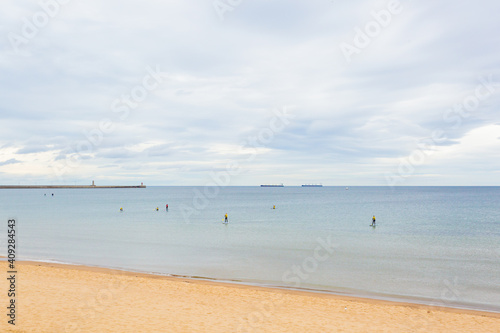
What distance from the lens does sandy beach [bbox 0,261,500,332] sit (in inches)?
489

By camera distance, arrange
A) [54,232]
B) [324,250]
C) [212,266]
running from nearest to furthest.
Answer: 1. [212,266]
2. [324,250]
3. [54,232]

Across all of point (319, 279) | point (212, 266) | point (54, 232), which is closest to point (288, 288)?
point (319, 279)

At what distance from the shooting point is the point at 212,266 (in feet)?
83.3

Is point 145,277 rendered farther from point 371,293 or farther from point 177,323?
point 371,293

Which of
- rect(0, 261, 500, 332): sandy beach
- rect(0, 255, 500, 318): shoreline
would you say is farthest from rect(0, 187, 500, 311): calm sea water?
rect(0, 261, 500, 332): sandy beach

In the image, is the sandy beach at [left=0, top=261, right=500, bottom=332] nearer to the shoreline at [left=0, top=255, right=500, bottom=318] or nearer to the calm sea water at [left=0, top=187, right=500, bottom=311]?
the shoreline at [left=0, top=255, right=500, bottom=318]

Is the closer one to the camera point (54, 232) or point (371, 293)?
point (371, 293)

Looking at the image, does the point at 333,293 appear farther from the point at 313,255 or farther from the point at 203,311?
the point at 313,255

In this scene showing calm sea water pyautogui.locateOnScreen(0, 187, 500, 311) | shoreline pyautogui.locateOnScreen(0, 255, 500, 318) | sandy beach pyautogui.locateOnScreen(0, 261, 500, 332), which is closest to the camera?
sandy beach pyautogui.locateOnScreen(0, 261, 500, 332)

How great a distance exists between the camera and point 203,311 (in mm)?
14250

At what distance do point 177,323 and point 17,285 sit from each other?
985 cm

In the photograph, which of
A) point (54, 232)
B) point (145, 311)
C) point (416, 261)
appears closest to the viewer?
point (145, 311)

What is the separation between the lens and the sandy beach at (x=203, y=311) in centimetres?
1243

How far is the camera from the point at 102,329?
11797 mm
